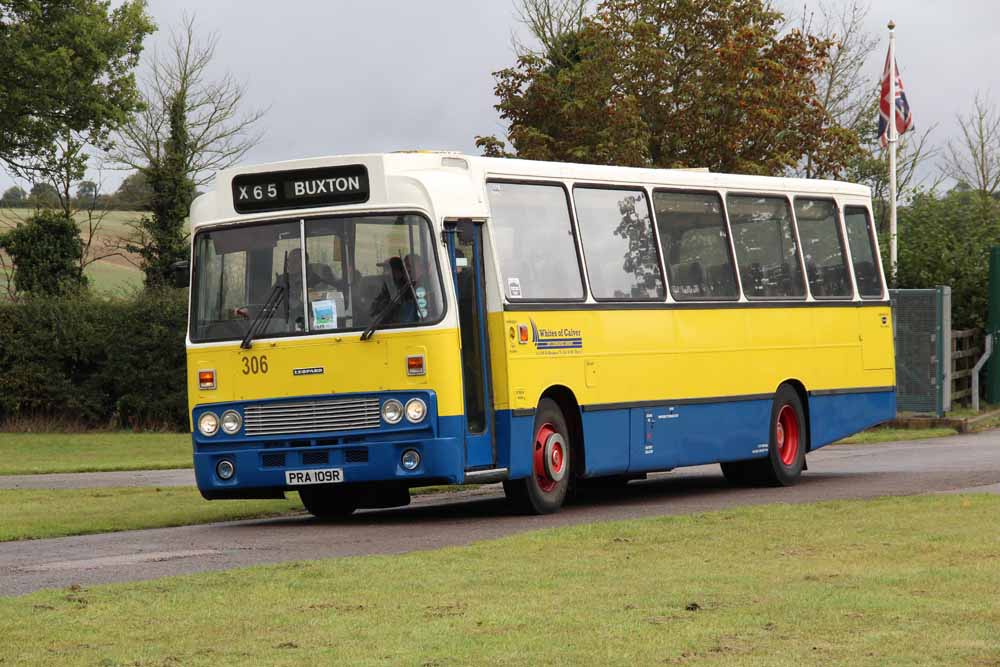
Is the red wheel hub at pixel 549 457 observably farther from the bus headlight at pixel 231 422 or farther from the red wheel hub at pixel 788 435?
the red wheel hub at pixel 788 435

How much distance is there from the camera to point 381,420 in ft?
51.7

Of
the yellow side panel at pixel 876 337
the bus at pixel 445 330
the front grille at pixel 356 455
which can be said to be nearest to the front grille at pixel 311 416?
the bus at pixel 445 330

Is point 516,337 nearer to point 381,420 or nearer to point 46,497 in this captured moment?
point 381,420

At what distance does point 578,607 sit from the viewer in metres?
9.91

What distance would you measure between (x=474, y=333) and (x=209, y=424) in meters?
2.48


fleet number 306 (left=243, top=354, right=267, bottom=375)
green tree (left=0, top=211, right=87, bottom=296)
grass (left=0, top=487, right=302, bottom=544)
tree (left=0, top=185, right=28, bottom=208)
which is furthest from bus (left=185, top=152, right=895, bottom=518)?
tree (left=0, top=185, right=28, bottom=208)

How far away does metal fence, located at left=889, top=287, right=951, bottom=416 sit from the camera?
3186 cm

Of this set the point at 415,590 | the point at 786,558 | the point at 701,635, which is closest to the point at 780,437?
the point at 786,558

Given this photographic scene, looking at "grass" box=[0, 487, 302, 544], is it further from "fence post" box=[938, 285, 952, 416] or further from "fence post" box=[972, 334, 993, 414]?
"fence post" box=[972, 334, 993, 414]

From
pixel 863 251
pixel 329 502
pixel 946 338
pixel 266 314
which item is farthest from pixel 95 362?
pixel 266 314

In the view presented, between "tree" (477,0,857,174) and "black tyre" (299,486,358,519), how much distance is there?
30253 millimetres

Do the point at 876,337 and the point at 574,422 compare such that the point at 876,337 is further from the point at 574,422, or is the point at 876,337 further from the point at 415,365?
the point at 415,365

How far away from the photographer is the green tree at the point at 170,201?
2040 inches

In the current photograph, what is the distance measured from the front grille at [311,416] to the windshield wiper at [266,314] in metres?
0.58
